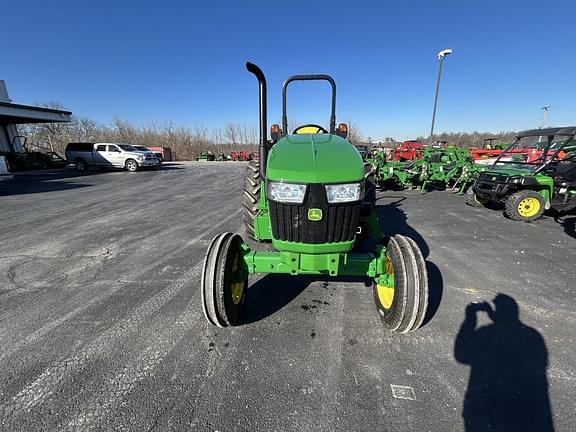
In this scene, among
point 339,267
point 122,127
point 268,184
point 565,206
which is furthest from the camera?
point 122,127

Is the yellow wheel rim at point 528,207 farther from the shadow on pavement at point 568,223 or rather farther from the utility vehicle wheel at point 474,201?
the utility vehicle wheel at point 474,201

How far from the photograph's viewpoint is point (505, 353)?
210cm

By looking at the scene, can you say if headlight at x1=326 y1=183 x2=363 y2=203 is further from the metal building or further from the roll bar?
the metal building

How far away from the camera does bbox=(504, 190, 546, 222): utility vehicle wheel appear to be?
564cm

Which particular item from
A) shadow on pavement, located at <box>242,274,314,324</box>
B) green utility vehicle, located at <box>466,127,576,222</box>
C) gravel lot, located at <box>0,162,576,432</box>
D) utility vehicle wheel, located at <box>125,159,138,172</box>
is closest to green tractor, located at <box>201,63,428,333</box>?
shadow on pavement, located at <box>242,274,314,324</box>

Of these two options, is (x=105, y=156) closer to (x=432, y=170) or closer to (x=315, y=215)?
(x=432, y=170)

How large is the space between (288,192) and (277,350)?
128cm

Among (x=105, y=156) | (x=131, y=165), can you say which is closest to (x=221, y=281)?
(x=131, y=165)

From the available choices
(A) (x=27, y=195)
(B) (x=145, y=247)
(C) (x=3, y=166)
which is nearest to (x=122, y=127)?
(C) (x=3, y=166)

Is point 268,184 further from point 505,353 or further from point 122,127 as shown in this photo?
A: point 122,127

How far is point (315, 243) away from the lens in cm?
204

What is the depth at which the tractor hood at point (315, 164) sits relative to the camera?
1.90 meters

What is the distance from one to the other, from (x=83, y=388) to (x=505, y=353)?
122 inches

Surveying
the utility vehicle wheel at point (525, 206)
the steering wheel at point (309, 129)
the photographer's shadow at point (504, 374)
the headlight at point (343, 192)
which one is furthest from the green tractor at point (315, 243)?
the utility vehicle wheel at point (525, 206)
